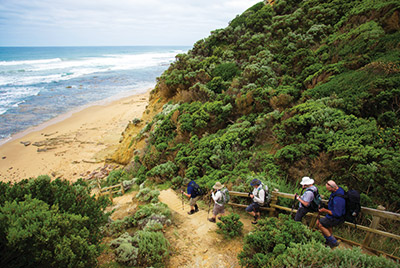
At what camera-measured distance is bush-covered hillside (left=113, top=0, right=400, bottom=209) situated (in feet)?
20.8

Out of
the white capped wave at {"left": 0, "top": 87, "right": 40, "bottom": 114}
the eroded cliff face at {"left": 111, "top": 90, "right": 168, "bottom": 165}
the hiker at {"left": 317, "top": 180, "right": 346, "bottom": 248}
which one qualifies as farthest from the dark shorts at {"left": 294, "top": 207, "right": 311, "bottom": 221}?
the white capped wave at {"left": 0, "top": 87, "right": 40, "bottom": 114}

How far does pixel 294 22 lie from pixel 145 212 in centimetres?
1566

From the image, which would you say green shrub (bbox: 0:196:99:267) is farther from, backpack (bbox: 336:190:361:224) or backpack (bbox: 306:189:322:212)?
backpack (bbox: 336:190:361:224)

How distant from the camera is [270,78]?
11898 millimetres

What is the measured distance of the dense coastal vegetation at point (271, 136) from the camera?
13.2 ft

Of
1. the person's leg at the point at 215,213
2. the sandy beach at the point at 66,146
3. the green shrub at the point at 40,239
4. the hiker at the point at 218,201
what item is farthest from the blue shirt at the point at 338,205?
the sandy beach at the point at 66,146

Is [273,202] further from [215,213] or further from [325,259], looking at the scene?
[325,259]

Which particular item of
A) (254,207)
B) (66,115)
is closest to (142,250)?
(254,207)

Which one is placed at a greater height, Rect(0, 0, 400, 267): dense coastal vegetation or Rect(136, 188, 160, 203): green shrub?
Rect(0, 0, 400, 267): dense coastal vegetation

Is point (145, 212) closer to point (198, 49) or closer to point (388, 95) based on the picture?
point (388, 95)

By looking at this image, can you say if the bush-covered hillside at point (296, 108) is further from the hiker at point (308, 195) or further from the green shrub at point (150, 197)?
the hiker at point (308, 195)

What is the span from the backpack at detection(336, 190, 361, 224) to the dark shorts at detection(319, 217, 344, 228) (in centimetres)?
16

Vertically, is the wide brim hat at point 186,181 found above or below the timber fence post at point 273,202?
below

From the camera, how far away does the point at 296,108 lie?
28.4ft
